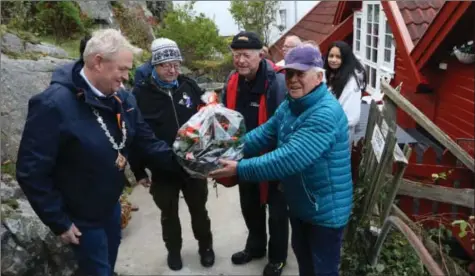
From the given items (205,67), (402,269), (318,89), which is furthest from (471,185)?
(205,67)

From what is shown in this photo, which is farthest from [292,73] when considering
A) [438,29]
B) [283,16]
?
[283,16]

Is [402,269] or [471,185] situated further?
[471,185]

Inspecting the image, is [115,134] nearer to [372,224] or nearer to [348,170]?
[348,170]

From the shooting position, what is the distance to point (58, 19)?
9.13 meters

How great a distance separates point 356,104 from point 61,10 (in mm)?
7586

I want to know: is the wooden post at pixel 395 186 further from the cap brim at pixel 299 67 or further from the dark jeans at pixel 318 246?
the cap brim at pixel 299 67

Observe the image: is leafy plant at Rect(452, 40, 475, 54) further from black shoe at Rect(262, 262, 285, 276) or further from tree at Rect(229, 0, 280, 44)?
tree at Rect(229, 0, 280, 44)

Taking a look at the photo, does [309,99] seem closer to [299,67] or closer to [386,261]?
[299,67]

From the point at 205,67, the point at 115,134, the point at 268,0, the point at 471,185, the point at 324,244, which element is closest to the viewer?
the point at 115,134

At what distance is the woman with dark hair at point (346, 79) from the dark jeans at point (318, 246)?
1334mm

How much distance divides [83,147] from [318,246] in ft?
5.09

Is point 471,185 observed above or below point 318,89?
below

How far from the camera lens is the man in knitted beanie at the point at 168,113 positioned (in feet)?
10.4

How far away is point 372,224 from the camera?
3322mm
